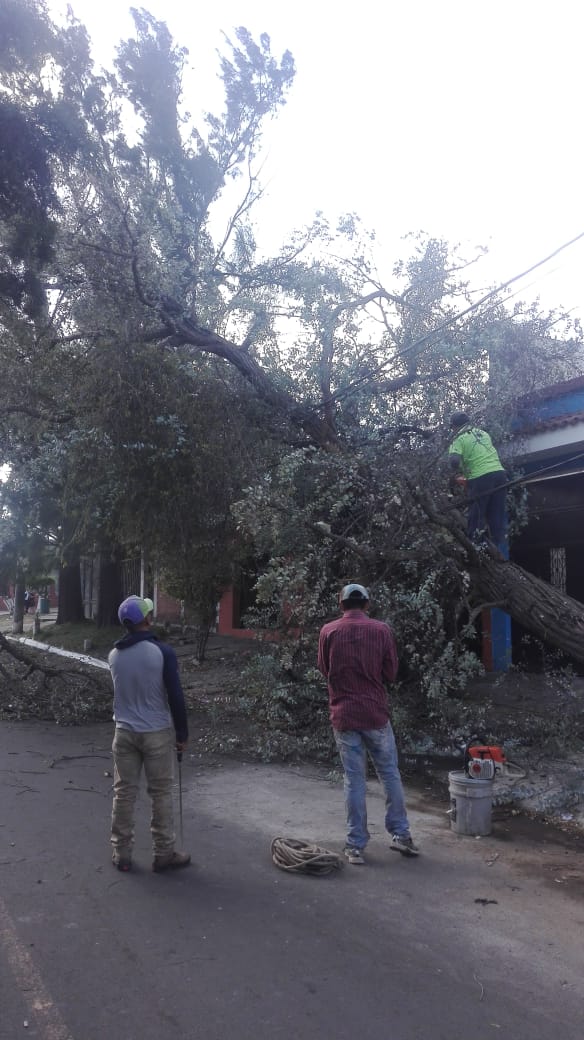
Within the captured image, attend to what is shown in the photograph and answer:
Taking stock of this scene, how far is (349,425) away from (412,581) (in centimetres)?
224

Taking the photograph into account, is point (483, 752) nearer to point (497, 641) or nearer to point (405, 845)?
point (405, 845)

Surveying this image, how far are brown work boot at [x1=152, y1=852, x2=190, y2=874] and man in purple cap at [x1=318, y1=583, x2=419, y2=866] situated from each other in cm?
108

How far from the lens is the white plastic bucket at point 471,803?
6.21m

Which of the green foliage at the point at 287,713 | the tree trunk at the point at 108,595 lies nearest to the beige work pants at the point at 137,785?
the green foliage at the point at 287,713

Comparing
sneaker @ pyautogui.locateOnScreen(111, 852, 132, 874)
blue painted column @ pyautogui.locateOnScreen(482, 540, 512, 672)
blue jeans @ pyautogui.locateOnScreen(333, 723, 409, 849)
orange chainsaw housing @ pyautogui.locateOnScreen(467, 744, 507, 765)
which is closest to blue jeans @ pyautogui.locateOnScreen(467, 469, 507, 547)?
orange chainsaw housing @ pyautogui.locateOnScreen(467, 744, 507, 765)

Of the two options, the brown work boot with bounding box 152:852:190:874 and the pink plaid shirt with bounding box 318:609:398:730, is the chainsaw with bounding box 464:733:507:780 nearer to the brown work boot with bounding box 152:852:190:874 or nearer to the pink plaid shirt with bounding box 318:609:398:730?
the pink plaid shirt with bounding box 318:609:398:730

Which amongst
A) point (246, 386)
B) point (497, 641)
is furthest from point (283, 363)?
point (497, 641)

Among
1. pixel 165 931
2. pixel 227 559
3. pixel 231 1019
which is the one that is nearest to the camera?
pixel 231 1019

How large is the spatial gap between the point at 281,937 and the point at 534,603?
506 cm

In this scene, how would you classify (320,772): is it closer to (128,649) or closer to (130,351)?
(128,649)

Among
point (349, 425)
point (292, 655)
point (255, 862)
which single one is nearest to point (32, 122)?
point (349, 425)

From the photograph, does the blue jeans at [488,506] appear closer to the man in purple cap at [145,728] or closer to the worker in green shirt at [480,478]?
the worker in green shirt at [480,478]

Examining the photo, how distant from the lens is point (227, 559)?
47.8 feet

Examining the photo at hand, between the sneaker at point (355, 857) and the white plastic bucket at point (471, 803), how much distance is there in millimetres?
1041
